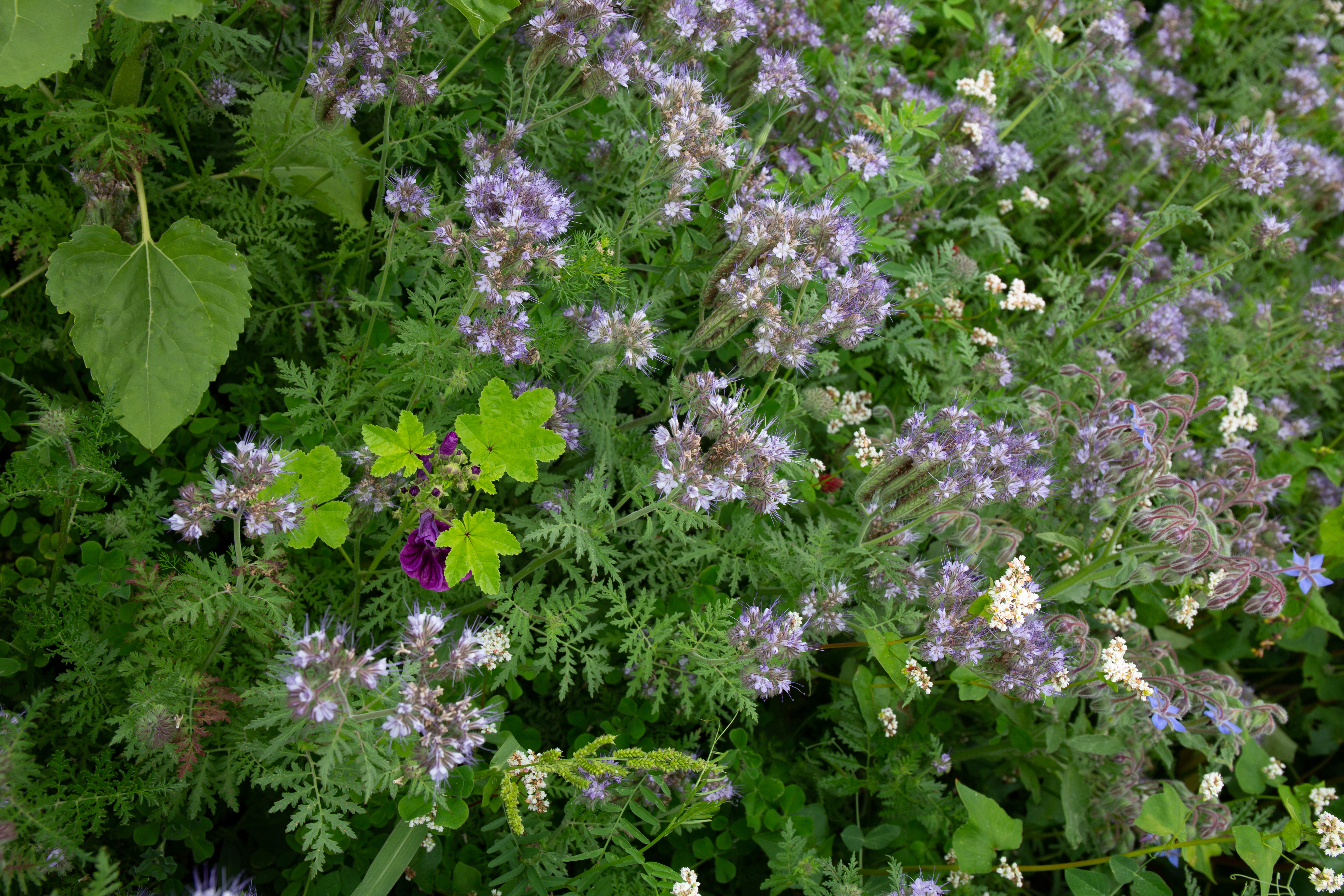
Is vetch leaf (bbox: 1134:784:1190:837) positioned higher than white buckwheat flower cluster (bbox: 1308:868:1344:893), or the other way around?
white buckwheat flower cluster (bbox: 1308:868:1344:893)

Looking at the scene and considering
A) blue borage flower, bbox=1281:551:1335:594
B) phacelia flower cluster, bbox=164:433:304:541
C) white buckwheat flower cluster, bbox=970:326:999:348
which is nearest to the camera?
phacelia flower cluster, bbox=164:433:304:541

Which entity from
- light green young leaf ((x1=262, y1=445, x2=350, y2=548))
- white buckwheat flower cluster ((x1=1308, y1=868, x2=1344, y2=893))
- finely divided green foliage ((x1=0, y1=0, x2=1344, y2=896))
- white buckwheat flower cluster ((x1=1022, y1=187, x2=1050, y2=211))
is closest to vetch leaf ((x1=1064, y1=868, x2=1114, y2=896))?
finely divided green foliage ((x1=0, y1=0, x2=1344, y2=896))

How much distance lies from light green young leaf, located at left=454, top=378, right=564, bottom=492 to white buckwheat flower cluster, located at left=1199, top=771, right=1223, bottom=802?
7.76 feet

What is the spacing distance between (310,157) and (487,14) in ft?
2.84

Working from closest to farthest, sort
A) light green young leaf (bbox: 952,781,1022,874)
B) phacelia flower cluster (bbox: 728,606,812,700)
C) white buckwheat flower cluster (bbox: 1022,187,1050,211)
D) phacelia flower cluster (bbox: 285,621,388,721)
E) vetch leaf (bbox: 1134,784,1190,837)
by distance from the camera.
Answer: phacelia flower cluster (bbox: 285,621,388,721), phacelia flower cluster (bbox: 728,606,812,700), light green young leaf (bbox: 952,781,1022,874), vetch leaf (bbox: 1134,784,1190,837), white buckwheat flower cluster (bbox: 1022,187,1050,211)

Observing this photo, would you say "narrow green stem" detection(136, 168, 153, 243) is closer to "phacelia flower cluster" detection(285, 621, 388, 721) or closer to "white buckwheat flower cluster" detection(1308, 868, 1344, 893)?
"phacelia flower cluster" detection(285, 621, 388, 721)

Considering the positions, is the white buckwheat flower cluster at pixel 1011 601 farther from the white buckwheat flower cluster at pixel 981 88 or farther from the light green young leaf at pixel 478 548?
the white buckwheat flower cluster at pixel 981 88

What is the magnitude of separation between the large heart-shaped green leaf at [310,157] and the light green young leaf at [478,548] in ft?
3.74

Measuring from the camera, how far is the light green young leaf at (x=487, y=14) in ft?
8.18

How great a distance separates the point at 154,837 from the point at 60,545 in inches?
31.1

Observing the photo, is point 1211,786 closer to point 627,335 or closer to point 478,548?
point 627,335

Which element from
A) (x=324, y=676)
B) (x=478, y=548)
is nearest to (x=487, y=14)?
(x=478, y=548)

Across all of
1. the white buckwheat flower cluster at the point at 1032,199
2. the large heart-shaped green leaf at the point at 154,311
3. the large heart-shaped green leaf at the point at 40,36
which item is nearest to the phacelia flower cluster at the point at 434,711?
the large heart-shaped green leaf at the point at 154,311

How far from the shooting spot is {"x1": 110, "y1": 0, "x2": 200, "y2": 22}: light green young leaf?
7.29 ft
